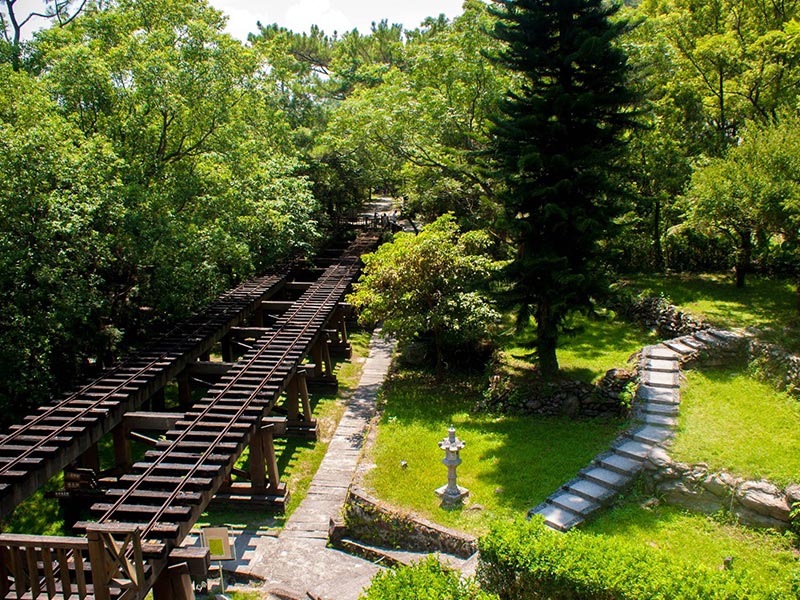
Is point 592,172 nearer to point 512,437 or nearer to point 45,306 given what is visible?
point 512,437

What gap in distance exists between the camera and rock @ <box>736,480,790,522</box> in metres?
9.58

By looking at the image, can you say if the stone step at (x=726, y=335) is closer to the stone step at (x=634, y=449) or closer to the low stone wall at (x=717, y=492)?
the stone step at (x=634, y=449)

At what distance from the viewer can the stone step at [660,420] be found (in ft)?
39.8

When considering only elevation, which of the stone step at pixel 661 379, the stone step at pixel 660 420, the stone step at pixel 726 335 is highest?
the stone step at pixel 726 335

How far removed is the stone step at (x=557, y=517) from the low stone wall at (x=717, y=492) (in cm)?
164

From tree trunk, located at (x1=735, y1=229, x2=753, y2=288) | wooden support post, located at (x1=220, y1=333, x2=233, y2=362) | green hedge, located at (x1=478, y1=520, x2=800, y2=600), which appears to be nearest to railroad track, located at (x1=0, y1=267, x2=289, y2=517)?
wooden support post, located at (x1=220, y1=333, x2=233, y2=362)

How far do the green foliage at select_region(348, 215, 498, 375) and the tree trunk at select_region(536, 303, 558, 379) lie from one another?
1.49 m

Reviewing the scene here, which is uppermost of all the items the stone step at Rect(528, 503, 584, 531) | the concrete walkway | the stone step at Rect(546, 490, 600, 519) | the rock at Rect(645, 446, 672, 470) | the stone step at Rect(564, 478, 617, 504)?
the rock at Rect(645, 446, 672, 470)

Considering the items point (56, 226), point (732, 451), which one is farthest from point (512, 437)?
point (56, 226)

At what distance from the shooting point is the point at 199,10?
827 inches

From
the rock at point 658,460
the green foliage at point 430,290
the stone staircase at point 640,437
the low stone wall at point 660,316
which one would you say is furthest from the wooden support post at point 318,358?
the rock at point 658,460

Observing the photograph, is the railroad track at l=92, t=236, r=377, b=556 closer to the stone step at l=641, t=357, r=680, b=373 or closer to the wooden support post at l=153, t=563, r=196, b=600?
the wooden support post at l=153, t=563, r=196, b=600

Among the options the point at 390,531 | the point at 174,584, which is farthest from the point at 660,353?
the point at 174,584

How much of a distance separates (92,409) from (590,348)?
12.5 meters
